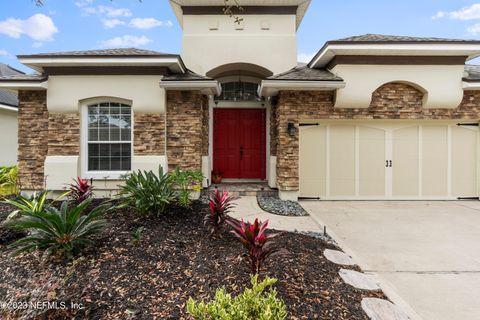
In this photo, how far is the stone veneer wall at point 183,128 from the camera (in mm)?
7531

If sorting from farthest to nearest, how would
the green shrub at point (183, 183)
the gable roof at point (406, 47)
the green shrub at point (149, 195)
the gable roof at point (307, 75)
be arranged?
the gable roof at point (307, 75), the gable roof at point (406, 47), the green shrub at point (183, 183), the green shrub at point (149, 195)

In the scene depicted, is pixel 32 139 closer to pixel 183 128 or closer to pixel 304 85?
pixel 183 128

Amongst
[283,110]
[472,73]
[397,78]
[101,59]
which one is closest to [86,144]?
[101,59]

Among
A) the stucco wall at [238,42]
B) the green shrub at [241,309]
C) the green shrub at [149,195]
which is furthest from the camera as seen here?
the stucco wall at [238,42]

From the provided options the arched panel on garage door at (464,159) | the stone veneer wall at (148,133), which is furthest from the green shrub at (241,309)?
the arched panel on garage door at (464,159)

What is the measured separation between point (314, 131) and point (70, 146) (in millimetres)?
7405

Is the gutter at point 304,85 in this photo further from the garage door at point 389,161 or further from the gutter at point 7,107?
the gutter at point 7,107

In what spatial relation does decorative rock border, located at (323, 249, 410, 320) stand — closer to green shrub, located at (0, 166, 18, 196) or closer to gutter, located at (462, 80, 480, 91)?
gutter, located at (462, 80, 480, 91)

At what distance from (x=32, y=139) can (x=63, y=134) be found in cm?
122

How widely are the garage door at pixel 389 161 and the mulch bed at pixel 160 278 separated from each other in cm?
454

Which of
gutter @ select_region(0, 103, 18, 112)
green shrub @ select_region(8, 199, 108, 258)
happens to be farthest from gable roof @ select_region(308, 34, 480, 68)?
gutter @ select_region(0, 103, 18, 112)

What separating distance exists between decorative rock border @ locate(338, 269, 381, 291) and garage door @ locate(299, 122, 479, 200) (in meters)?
4.80

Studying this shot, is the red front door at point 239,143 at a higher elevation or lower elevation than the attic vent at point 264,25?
lower

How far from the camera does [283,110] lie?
25.0 ft
